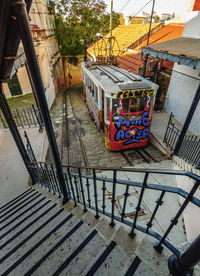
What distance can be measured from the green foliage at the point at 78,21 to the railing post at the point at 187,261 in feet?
71.6

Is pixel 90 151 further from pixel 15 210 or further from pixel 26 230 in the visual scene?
pixel 26 230

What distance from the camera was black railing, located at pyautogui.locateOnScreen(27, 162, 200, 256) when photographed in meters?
1.57

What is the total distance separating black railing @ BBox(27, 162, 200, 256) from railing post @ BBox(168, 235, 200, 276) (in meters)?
0.14

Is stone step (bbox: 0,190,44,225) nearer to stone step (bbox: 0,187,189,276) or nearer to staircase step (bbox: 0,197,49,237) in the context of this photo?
staircase step (bbox: 0,197,49,237)

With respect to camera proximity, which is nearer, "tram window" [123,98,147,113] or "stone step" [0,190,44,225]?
"stone step" [0,190,44,225]

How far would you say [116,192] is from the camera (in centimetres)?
516

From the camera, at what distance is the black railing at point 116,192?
1569 mm

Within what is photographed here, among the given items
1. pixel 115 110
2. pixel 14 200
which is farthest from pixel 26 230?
pixel 115 110

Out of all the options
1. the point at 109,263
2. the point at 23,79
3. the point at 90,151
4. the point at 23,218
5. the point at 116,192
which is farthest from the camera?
the point at 23,79

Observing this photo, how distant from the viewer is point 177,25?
12195 millimetres

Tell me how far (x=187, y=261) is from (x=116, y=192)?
3.94 meters

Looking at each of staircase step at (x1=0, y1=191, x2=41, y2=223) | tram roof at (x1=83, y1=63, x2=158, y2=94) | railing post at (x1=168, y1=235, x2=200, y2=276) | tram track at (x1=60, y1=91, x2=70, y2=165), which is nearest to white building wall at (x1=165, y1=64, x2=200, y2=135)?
tram roof at (x1=83, y1=63, x2=158, y2=94)

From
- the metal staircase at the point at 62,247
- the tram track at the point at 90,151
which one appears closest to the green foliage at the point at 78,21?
the tram track at the point at 90,151

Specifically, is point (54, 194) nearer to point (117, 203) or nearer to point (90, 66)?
point (117, 203)
